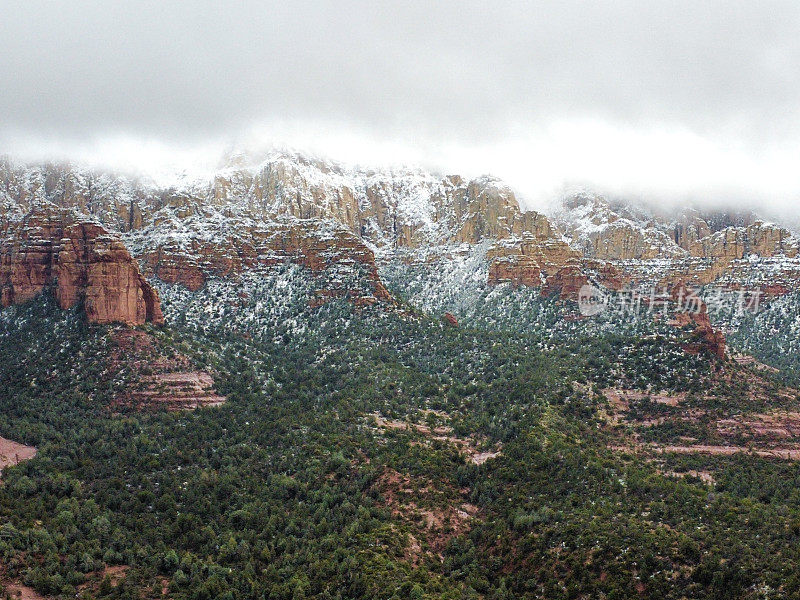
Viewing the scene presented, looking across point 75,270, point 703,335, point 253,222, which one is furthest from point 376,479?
point 253,222

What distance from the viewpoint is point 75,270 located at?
101 metres

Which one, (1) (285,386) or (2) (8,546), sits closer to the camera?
(2) (8,546)

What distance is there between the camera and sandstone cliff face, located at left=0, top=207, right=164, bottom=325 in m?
96.7

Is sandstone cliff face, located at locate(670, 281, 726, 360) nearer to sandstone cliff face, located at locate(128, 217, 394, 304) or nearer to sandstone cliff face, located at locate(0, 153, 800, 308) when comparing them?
sandstone cliff face, located at locate(0, 153, 800, 308)

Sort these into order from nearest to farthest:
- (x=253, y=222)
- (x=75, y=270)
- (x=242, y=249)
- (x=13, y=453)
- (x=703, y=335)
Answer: (x=13, y=453) → (x=703, y=335) → (x=75, y=270) → (x=242, y=249) → (x=253, y=222)

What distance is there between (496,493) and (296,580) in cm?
2502

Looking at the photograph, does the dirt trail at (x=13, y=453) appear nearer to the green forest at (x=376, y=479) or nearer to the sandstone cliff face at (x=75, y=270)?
the green forest at (x=376, y=479)

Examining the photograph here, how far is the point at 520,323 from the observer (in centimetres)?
14450

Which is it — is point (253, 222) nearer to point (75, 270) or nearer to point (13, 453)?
point (75, 270)

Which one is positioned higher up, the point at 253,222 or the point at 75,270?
the point at 253,222

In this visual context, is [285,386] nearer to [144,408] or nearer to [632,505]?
[144,408]

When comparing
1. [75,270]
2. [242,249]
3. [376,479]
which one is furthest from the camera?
[242,249]

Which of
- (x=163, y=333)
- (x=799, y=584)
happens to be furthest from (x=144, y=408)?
(x=799, y=584)

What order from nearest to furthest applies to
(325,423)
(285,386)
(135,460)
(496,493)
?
(496,493)
(135,460)
(325,423)
(285,386)
